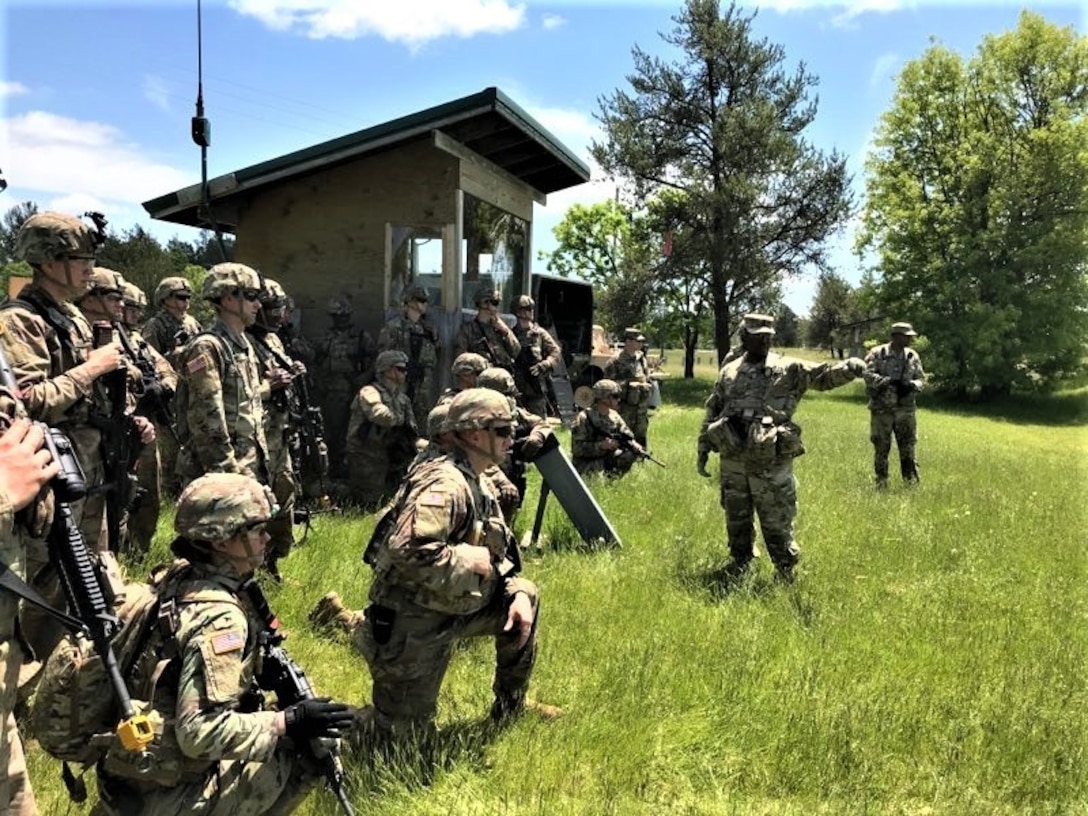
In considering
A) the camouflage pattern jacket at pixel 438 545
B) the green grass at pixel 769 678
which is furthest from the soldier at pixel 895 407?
the camouflage pattern jacket at pixel 438 545

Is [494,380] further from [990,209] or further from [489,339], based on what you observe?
[990,209]

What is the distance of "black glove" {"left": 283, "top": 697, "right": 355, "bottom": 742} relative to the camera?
2.34 m

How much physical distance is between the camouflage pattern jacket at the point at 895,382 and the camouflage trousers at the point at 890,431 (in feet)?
0.22

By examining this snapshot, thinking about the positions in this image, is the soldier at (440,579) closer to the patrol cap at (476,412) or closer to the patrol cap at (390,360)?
the patrol cap at (476,412)

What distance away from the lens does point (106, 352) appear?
3.68 meters

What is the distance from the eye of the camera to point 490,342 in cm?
903

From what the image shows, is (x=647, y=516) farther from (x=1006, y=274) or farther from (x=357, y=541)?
(x=1006, y=274)

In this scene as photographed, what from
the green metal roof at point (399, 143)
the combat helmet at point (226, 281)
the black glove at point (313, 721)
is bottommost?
the black glove at point (313, 721)

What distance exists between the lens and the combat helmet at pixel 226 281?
471 cm

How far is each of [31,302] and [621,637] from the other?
3.61 meters

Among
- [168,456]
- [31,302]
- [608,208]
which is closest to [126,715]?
[31,302]

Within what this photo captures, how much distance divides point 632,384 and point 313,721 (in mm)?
8984

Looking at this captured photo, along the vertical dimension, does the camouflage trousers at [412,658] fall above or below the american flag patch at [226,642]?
below

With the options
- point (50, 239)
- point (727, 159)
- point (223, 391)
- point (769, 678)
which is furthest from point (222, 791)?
point (727, 159)
